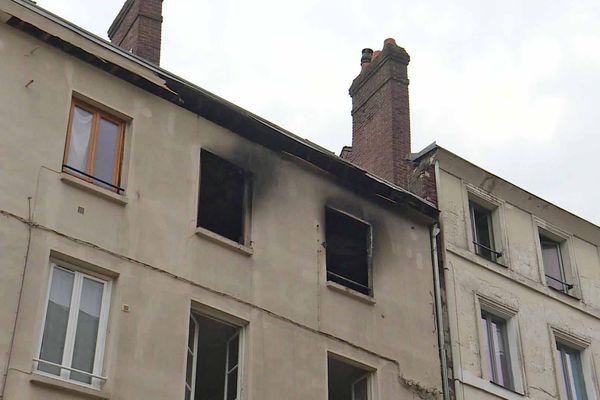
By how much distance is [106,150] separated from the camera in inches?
609

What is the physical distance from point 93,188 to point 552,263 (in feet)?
39.8

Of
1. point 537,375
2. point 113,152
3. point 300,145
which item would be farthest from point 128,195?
point 537,375

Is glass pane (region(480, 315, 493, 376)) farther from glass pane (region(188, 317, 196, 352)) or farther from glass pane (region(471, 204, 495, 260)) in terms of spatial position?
glass pane (region(188, 317, 196, 352))

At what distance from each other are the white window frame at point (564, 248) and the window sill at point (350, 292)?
5.96m

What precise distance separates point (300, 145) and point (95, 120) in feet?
13.2

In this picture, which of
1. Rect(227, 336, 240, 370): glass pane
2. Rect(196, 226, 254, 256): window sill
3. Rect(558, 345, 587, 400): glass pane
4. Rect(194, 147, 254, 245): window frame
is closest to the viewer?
Rect(227, 336, 240, 370): glass pane

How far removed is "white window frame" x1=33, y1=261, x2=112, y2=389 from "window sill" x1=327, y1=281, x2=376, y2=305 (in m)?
4.40

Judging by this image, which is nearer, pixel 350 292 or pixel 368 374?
pixel 368 374

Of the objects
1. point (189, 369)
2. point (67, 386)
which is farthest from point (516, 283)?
point (67, 386)

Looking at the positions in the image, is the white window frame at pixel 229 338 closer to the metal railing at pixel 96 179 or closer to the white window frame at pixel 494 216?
the metal railing at pixel 96 179

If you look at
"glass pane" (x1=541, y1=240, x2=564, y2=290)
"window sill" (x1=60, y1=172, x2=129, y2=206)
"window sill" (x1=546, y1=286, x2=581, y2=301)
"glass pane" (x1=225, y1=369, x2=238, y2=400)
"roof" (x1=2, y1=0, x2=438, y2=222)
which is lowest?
"glass pane" (x1=225, y1=369, x2=238, y2=400)

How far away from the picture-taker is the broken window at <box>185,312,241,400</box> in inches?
598

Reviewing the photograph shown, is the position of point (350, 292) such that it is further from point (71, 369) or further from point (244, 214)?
point (71, 369)

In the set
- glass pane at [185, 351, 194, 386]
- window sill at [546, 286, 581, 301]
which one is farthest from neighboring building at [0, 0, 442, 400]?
window sill at [546, 286, 581, 301]
